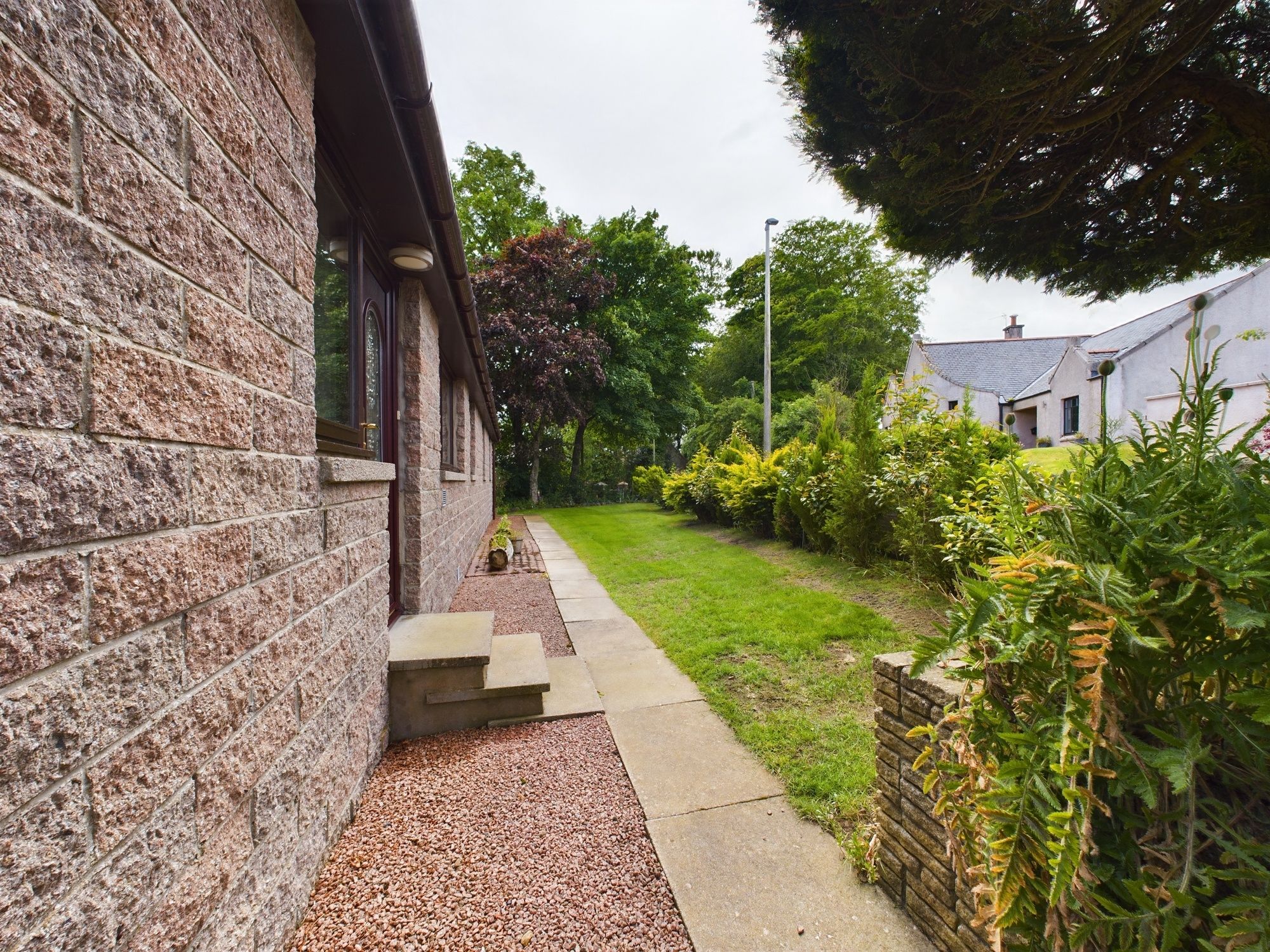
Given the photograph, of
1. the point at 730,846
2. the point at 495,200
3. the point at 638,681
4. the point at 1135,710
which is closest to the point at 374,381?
the point at 638,681

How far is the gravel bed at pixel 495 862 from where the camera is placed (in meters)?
1.64

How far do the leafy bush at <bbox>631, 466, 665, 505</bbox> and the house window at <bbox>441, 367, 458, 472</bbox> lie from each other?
12.6m

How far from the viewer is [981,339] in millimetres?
27203

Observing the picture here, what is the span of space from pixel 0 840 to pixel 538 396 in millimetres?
18813

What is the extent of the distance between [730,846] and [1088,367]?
22100 millimetres

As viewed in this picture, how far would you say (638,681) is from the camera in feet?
11.9

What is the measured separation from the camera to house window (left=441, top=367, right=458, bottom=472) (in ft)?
20.3

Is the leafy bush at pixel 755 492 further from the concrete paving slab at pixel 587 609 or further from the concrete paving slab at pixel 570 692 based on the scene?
the concrete paving slab at pixel 570 692

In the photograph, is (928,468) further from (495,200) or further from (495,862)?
(495,200)

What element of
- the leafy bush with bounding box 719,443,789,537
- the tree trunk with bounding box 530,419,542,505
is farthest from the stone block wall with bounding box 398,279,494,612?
the tree trunk with bounding box 530,419,542,505

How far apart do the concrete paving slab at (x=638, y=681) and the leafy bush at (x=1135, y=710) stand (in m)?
2.33

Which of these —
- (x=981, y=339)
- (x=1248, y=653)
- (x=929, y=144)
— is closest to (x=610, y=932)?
(x=1248, y=653)

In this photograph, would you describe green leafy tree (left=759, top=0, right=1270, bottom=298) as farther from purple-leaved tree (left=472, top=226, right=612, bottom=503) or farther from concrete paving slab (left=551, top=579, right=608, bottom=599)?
purple-leaved tree (left=472, top=226, right=612, bottom=503)

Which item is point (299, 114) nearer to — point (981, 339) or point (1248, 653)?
point (1248, 653)
